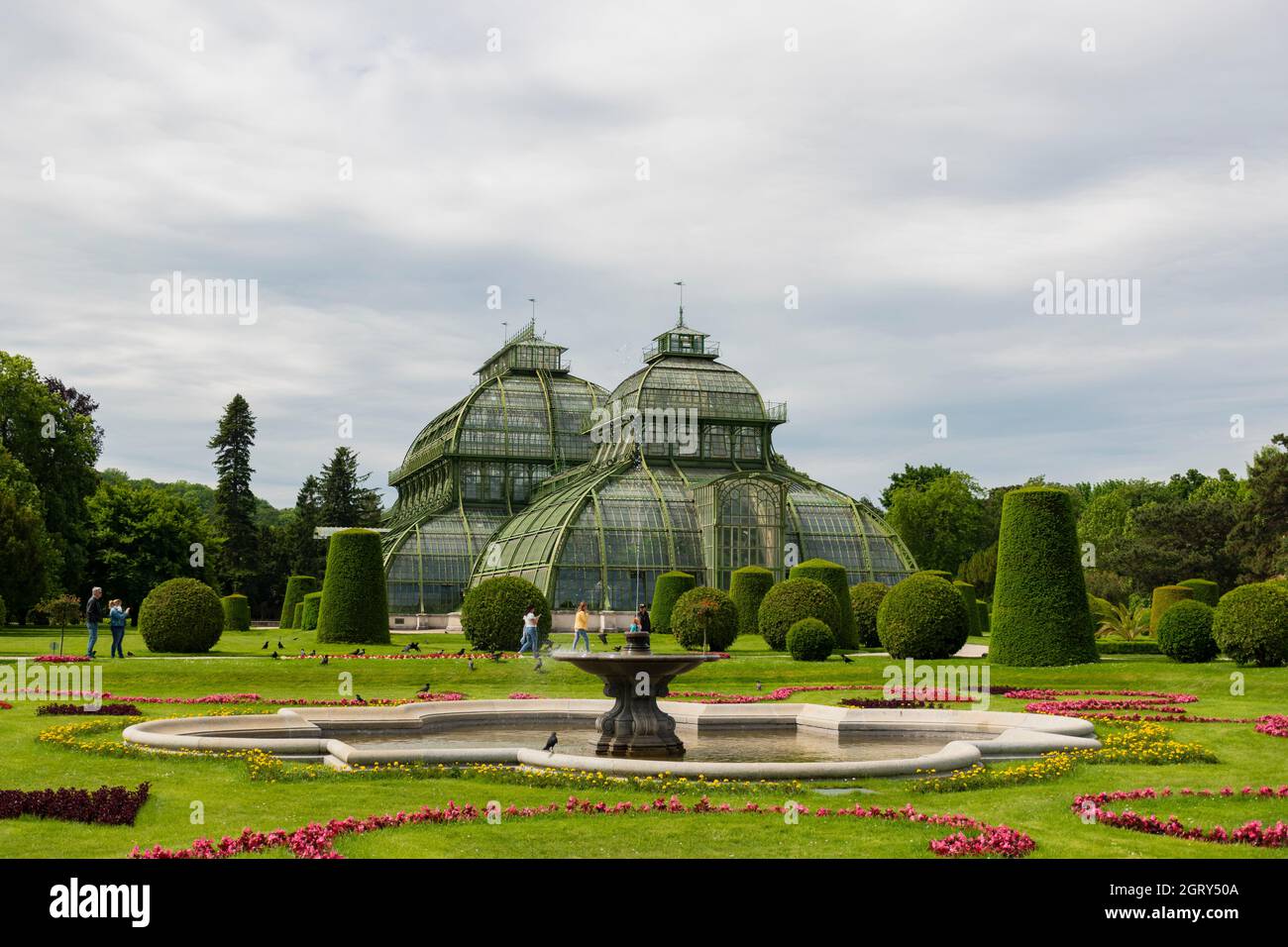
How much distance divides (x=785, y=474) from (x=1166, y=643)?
35730mm

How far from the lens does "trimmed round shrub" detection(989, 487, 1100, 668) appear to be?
31531mm

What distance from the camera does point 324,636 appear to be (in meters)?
40.7

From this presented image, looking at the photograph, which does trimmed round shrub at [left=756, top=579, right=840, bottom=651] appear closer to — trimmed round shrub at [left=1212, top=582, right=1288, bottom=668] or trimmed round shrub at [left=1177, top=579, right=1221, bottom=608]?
trimmed round shrub at [left=1212, top=582, right=1288, bottom=668]

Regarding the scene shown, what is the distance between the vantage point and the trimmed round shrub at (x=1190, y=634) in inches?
1277

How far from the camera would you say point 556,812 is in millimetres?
12969

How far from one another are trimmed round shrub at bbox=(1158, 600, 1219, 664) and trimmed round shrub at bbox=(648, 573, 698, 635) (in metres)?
20.1

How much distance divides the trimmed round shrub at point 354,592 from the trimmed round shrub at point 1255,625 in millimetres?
25236

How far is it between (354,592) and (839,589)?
16060 mm

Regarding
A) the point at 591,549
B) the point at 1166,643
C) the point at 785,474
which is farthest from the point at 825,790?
the point at 785,474

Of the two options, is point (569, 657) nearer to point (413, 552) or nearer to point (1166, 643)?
point (1166, 643)

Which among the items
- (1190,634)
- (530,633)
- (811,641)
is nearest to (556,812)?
(530,633)

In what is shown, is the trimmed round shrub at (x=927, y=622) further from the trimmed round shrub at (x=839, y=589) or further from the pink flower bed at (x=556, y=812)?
the pink flower bed at (x=556, y=812)

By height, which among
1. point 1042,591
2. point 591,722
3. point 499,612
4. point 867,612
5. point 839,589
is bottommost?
point 591,722

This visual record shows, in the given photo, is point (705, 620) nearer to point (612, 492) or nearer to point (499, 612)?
point (499, 612)
